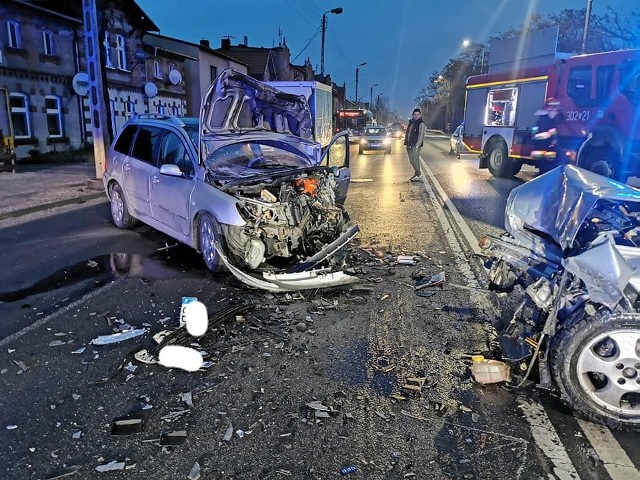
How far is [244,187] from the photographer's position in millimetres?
5746

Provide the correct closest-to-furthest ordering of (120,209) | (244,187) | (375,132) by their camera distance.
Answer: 1. (244,187)
2. (120,209)
3. (375,132)

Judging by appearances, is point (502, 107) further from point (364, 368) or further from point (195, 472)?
point (195, 472)

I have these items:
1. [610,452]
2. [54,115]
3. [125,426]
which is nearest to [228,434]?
[125,426]

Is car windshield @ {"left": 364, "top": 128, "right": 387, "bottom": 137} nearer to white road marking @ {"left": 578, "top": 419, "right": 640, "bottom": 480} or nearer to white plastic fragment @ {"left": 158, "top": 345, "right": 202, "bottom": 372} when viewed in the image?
white plastic fragment @ {"left": 158, "top": 345, "right": 202, "bottom": 372}

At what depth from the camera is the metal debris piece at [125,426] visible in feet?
9.99

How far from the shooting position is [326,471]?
8.97ft

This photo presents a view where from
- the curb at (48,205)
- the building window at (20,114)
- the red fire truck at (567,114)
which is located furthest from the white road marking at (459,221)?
the building window at (20,114)

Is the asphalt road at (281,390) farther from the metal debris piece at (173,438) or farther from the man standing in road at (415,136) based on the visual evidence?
the man standing in road at (415,136)

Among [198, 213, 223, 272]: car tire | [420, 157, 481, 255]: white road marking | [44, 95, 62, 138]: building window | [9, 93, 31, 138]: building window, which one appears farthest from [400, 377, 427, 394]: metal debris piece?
[44, 95, 62, 138]: building window

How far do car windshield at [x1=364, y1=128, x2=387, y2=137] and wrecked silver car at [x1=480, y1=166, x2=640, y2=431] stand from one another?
82.0 ft

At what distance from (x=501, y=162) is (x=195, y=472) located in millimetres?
16199

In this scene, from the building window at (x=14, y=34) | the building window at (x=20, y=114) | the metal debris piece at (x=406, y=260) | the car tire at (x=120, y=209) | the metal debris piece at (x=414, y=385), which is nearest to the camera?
the metal debris piece at (x=414, y=385)

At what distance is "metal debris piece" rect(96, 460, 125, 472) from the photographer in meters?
2.73

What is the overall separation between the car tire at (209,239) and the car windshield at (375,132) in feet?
77.1
